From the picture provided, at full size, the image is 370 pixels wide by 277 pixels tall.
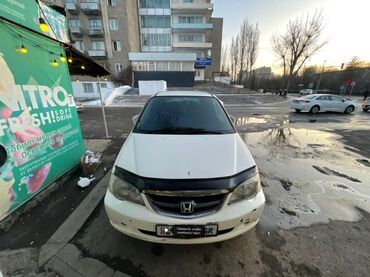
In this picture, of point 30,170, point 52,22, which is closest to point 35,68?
point 52,22

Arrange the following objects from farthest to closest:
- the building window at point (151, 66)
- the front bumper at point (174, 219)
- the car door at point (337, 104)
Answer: the building window at point (151, 66), the car door at point (337, 104), the front bumper at point (174, 219)

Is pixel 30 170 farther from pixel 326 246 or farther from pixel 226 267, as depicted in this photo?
pixel 326 246

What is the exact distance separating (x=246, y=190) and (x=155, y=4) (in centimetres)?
3869

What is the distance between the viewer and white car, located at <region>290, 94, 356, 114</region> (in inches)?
482

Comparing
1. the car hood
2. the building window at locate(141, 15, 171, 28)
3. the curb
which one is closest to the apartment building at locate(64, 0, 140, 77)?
the building window at locate(141, 15, 171, 28)

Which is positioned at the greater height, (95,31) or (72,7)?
(72,7)

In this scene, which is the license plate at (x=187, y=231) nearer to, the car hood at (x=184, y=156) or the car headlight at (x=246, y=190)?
the car headlight at (x=246, y=190)

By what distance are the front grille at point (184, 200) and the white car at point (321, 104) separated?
1381 centimetres

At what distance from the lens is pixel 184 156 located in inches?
76.0

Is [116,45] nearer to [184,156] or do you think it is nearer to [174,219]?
[184,156]

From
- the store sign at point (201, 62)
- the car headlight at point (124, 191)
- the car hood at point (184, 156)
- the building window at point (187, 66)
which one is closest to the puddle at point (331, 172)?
the car hood at point (184, 156)

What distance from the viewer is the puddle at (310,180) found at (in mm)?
2676

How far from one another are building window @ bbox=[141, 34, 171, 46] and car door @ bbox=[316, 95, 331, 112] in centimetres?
2800

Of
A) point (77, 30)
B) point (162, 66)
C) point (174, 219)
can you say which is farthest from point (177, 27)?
point (174, 219)
